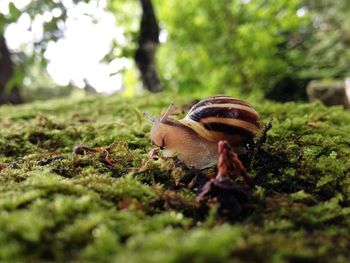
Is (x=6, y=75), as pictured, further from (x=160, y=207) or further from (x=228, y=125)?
(x=160, y=207)

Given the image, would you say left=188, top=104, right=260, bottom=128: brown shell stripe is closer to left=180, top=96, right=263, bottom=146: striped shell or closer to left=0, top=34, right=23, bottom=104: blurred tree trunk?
left=180, top=96, right=263, bottom=146: striped shell

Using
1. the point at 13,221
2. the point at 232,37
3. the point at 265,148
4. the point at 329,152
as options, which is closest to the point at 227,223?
the point at 13,221

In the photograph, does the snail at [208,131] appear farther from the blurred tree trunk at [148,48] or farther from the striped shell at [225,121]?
the blurred tree trunk at [148,48]

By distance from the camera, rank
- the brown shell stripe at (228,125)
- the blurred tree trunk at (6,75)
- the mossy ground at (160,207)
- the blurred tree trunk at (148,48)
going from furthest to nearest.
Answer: the blurred tree trunk at (6,75)
the blurred tree trunk at (148,48)
the brown shell stripe at (228,125)
the mossy ground at (160,207)

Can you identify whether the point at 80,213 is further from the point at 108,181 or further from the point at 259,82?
the point at 259,82

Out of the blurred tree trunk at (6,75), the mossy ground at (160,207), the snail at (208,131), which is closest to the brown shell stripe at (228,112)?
the snail at (208,131)

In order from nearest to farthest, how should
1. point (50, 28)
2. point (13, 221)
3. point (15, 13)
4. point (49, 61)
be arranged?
1. point (13, 221)
2. point (15, 13)
3. point (50, 28)
4. point (49, 61)

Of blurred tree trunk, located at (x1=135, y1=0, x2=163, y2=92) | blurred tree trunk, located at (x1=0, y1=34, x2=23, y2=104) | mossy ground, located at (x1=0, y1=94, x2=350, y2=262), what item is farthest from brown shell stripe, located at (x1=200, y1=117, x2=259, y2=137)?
blurred tree trunk, located at (x1=0, y1=34, x2=23, y2=104)
